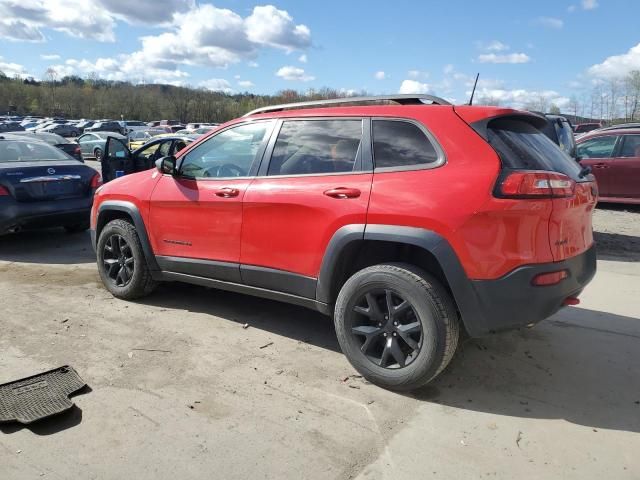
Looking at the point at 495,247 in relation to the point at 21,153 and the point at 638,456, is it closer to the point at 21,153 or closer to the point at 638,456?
the point at 638,456

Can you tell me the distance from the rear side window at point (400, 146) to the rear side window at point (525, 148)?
1.26 feet

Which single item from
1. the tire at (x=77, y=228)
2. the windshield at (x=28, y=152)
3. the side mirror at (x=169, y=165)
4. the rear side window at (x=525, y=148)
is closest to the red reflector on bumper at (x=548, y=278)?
the rear side window at (x=525, y=148)

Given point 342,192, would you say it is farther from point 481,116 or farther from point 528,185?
point 528,185

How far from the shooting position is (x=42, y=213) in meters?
6.88

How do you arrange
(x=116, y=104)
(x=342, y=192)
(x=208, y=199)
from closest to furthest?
(x=342, y=192) < (x=208, y=199) < (x=116, y=104)

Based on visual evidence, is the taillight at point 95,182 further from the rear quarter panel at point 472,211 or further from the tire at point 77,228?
the rear quarter panel at point 472,211

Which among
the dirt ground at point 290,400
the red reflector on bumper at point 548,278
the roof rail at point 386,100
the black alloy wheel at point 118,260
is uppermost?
the roof rail at point 386,100

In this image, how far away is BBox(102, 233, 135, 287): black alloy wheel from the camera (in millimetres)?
5062

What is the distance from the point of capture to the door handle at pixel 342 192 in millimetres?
3486

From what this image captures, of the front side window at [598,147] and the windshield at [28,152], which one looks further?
the front side window at [598,147]

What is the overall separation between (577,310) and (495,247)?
256cm

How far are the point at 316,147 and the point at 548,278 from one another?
1.81 meters

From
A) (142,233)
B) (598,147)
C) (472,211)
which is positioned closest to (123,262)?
(142,233)

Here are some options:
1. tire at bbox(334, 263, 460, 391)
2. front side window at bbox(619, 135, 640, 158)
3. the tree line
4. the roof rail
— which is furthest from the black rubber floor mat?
the tree line
